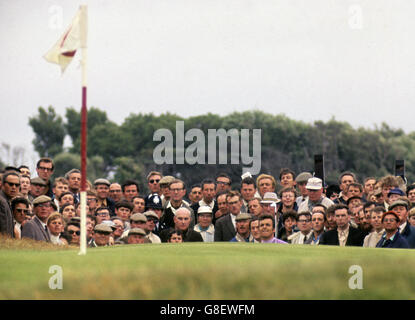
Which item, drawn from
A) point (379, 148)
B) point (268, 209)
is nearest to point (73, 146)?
point (379, 148)

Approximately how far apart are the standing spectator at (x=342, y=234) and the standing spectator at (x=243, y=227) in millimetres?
1647

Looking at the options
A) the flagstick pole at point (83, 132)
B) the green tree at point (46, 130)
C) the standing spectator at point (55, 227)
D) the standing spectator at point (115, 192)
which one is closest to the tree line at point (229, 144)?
the green tree at point (46, 130)

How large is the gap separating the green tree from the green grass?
10692 cm

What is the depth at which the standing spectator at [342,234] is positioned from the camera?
56.9 feet

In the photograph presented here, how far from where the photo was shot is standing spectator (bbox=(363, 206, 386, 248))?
1697 centimetres

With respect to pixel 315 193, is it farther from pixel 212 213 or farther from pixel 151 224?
pixel 151 224

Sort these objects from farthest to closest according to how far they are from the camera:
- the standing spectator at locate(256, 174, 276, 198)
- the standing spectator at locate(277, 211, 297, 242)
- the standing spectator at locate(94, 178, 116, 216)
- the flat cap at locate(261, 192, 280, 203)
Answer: the standing spectator at locate(94, 178, 116, 216), the standing spectator at locate(256, 174, 276, 198), the flat cap at locate(261, 192, 280, 203), the standing spectator at locate(277, 211, 297, 242)

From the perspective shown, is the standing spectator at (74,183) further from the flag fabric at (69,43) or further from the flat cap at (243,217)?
the flag fabric at (69,43)

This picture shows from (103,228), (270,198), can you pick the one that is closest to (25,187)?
(103,228)

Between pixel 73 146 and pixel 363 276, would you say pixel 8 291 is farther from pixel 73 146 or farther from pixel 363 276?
pixel 73 146

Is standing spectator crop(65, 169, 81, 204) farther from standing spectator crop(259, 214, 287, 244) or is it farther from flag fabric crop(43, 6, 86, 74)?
flag fabric crop(43, 6, 86, 74)

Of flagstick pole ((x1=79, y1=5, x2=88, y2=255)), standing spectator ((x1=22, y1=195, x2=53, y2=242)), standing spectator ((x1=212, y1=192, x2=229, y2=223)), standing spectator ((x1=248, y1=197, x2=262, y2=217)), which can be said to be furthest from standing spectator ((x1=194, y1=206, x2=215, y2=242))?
flagstick pole ((x1=79, y1=5, x2=88, y2=255))

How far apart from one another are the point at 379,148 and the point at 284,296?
103 meters

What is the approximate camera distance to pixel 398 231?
16391mm
